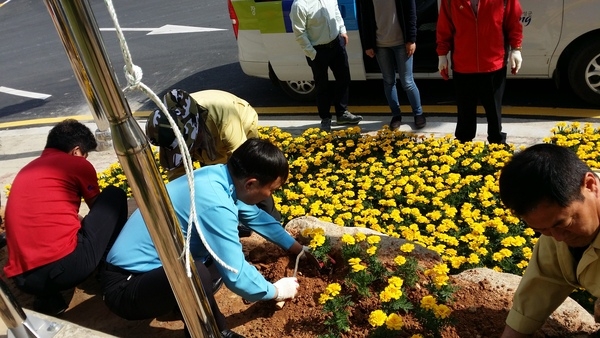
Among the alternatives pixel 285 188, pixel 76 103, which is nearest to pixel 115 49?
pixel 76 103

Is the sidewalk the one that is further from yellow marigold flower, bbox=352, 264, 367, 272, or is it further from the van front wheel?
yellow marigold flower, bbox=352, 264, 367, 272

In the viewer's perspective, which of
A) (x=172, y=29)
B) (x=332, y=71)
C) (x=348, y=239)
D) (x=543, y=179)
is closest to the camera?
(x=543, y=179)

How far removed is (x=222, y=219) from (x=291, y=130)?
3682mm

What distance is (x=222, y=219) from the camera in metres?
2.58

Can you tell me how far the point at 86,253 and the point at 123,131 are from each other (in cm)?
211

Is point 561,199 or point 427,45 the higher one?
point 561,199

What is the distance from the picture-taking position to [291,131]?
6168 millimetres

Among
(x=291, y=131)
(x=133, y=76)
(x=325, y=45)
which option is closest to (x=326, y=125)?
(x=291, y=131)

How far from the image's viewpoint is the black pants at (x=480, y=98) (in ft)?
14.6

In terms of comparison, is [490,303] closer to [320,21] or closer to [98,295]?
[98,295]

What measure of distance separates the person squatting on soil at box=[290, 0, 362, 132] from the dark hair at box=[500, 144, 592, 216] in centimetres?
378

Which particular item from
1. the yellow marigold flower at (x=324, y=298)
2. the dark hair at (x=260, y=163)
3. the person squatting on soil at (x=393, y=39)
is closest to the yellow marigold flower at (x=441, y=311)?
the yellow marigold flower at (x=324, y=298)

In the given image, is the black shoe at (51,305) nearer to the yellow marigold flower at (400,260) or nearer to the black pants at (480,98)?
the yellow marigold flower at (400,260)

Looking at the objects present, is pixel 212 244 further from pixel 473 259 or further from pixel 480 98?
pixel 480 98
